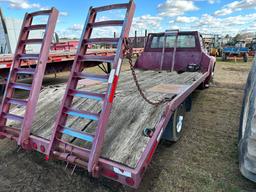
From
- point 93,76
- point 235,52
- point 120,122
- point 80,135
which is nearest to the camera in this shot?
point 80,135

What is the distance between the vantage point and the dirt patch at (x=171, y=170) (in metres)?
2.44

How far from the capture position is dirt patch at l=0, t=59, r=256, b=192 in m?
2.44

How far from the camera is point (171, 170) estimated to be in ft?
9.03

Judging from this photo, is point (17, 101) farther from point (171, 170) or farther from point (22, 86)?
point (171, 170)

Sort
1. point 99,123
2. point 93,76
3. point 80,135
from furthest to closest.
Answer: point 93,76, point 80,135, point 99,123

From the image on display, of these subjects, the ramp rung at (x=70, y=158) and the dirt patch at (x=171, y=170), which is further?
the dirt patch at (x=171, y=170)

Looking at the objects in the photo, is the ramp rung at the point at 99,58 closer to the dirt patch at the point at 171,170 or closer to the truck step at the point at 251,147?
the dirt patch at the point at 171,170

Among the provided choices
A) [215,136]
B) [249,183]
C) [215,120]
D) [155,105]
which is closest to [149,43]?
[215,120]

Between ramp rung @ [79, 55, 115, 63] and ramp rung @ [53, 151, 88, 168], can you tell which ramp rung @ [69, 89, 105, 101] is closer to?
ramp rung @ [79, 55, 115, 63]

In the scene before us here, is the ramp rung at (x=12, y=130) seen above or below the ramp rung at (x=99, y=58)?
below

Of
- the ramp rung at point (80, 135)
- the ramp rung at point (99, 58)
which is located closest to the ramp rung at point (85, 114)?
the ramp rung at point (80, 135)

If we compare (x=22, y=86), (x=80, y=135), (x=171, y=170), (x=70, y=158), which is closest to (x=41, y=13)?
(x=22, y=86)

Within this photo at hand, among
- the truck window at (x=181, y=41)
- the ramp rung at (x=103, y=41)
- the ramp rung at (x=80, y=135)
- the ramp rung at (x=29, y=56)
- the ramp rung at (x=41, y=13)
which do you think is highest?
the truck window at (x=181, y=41)

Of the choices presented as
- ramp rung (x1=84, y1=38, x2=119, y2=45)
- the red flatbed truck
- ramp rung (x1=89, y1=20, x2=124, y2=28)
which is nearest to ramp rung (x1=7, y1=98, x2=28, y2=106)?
the red flatbed truck
